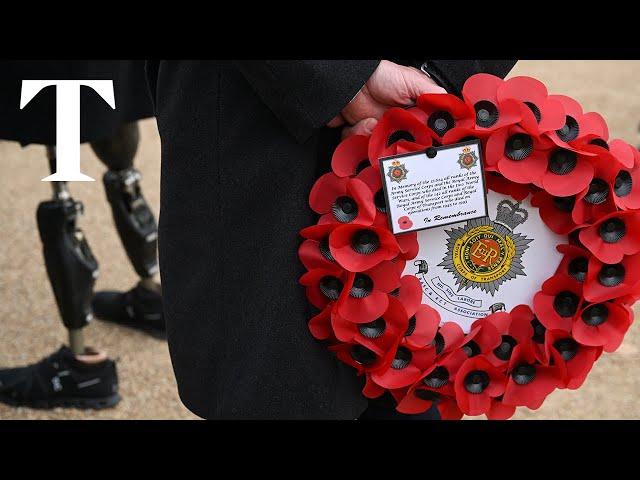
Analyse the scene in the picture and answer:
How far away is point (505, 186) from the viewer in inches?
48.8

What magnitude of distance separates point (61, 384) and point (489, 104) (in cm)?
171

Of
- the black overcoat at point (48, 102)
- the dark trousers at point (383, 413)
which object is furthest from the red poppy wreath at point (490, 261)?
the black overcoat at point (48, 102)

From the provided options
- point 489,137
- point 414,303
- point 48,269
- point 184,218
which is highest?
point 489,137

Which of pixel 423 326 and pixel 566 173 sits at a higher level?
pixel 566 173

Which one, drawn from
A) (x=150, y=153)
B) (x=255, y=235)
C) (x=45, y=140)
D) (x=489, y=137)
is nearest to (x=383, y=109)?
(x=489, y=137)

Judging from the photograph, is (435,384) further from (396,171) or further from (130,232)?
(130,232)

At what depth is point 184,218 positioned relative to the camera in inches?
49.9

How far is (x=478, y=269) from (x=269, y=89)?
0.41m

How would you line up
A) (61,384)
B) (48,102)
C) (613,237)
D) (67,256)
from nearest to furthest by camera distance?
(613,237)
(48,102)
(67,256)
(61,384)

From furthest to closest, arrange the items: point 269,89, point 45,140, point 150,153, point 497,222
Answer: point 150,153, point 45,140, point 497,222, point 269,89

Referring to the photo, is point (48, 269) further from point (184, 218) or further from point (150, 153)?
point (150, 153)

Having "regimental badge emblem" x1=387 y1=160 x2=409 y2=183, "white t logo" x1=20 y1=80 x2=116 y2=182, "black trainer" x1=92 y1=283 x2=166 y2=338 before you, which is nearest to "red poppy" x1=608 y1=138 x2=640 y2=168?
"regimental badge emblem" x1=387 y1=160 x2=409 y2=183

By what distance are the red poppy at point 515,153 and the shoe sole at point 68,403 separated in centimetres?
166

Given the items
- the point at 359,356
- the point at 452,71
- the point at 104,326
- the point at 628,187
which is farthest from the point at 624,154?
the point at 104,326
